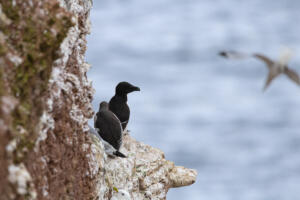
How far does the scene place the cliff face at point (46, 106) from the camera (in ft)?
21.3

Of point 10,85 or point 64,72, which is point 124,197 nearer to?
point 64,72

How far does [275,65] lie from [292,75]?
0.33 meters

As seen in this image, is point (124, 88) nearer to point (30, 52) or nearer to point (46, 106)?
point (46, 106)

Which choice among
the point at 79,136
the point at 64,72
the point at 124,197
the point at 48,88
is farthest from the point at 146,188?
the point at 48,88

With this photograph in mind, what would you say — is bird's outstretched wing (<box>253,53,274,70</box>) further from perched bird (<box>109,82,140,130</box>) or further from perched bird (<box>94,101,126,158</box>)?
perched bird (<box>109,82,140,130</box>)

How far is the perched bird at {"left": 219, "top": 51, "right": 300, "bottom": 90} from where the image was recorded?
8445mm

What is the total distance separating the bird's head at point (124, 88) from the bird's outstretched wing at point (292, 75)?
7.96 metres

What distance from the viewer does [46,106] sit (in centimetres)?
782

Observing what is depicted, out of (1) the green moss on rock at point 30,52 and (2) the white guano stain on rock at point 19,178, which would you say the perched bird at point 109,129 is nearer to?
(1) the green moss on rock at point 30,52

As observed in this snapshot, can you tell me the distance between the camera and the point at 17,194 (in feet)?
21.0

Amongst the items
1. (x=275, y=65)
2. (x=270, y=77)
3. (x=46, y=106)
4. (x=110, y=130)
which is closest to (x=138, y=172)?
(x=110, y=130)

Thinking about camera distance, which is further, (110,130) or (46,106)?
(110,130)

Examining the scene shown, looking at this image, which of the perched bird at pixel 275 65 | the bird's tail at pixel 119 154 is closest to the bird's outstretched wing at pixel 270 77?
the perched bird at pixel 275 65

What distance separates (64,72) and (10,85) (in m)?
2.20
